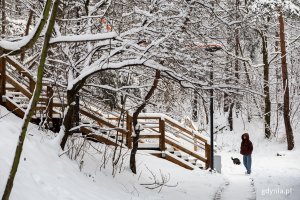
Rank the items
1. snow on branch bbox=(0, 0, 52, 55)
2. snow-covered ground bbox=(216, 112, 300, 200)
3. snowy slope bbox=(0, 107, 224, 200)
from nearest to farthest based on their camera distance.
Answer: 1. snow on branch bbox=(0, 0, 52, 55)
2. snowy slope bbox=(0, 107, 224, 200)
3. snow-covered ground bbox=(216, 112, 300, 200)

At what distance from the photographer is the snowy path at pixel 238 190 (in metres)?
10.5

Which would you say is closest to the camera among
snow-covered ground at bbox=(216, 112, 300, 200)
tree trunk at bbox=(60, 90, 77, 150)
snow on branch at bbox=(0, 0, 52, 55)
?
snow on branch at bbox=(0, 0, 52, 55)

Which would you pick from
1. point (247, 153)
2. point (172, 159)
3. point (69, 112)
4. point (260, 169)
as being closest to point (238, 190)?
point (172, 159)

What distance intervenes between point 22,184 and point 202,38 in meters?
5.68

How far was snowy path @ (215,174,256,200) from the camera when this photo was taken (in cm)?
1052

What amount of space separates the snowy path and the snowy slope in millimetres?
337

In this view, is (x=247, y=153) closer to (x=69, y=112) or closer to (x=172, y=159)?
(x=172, y=159)

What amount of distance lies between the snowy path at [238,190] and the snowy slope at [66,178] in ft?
1.10

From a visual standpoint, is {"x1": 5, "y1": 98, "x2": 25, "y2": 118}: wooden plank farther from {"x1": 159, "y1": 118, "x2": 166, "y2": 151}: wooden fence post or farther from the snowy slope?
{"x1": 159, "y1": 118, "x2": 166, "y2": 151}: wooden fence post

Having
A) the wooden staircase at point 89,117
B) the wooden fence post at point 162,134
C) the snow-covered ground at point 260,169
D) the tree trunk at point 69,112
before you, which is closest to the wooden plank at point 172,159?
the wooden staircase at point 89,117

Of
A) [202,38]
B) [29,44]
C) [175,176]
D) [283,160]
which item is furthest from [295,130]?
[29,44]

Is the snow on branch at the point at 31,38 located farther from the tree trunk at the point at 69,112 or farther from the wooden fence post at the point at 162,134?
the wooden fence post at the point at 162,134

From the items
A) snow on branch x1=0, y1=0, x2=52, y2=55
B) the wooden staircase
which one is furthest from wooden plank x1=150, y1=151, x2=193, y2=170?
snow on branch x1=0, y1=0, x2=52, y2=55

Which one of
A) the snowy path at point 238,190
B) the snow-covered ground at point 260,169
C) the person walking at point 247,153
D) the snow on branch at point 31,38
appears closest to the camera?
the snow on branch at point 31,38
